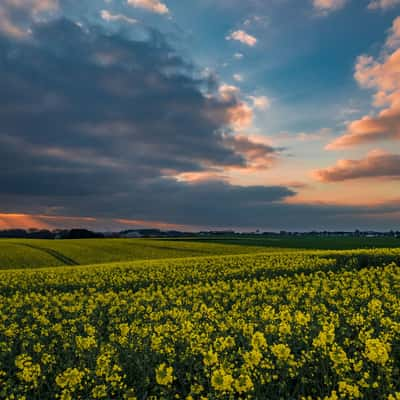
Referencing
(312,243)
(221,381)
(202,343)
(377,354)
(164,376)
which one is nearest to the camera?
(221,381)

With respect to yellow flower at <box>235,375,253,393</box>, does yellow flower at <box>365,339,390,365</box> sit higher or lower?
higher

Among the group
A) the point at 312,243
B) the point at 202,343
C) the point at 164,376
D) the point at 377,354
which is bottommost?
the point at 312,243

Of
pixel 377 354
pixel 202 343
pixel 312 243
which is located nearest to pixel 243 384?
pixel 377 354

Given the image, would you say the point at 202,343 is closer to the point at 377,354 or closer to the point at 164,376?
the point at 164,376

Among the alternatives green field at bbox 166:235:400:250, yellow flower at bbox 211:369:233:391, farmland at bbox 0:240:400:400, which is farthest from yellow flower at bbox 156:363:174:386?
green field at bbox 166:235:400:250

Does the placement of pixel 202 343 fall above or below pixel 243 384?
below

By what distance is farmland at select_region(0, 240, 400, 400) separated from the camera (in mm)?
5582

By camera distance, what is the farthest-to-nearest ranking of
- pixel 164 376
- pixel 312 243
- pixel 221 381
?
pixel 312 243 < pixel 164 376 < pixel 221 381

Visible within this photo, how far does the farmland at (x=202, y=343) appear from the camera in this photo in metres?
5.58

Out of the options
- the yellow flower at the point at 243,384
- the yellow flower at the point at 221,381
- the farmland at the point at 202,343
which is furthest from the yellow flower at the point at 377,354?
the yellow flower at the point at 221,381

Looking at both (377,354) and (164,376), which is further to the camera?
(377,354)

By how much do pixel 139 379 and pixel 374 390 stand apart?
166 inches

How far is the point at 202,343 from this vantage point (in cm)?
741

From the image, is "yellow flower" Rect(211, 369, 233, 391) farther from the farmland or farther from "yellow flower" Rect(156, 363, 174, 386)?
"yellow flower" Rect(156, 363, 174, 386)
